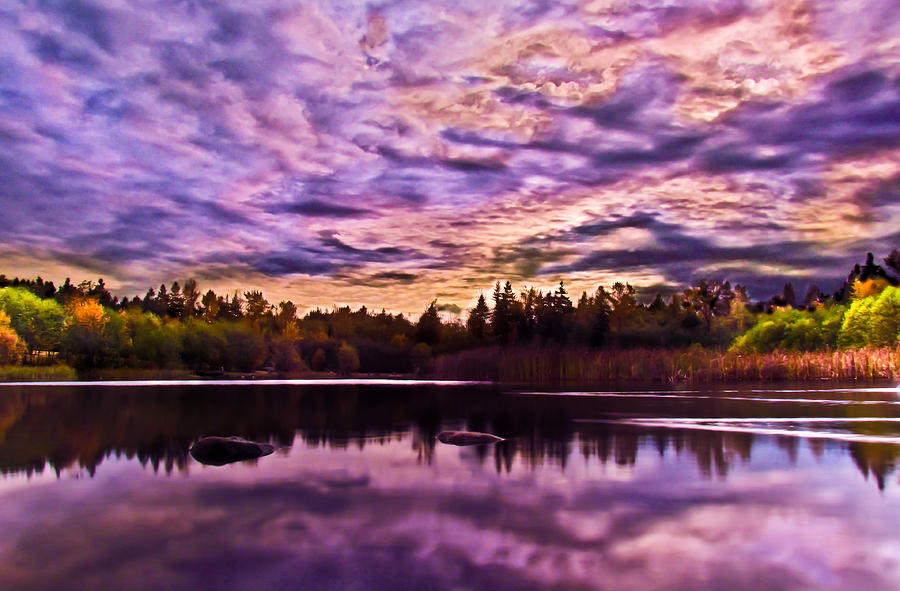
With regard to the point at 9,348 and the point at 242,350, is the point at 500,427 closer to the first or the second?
the point at 9,348

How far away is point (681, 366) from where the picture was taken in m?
61.9

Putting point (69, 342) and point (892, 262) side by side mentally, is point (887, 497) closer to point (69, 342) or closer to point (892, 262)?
point (69, 342)

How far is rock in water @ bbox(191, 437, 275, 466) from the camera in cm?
1730

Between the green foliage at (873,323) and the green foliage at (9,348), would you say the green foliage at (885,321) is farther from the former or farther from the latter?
the green foliage at (9,348)

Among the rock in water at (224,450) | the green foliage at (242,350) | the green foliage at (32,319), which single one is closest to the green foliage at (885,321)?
the rock in water at (224,450)

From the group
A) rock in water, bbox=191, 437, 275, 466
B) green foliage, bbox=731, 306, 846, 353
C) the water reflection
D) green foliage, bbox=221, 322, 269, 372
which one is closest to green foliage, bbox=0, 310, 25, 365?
green foliage, bbox=221, 322, 269, 372

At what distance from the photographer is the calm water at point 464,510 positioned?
815 cm

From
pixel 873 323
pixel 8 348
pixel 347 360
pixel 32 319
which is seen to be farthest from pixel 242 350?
pixel 873 323

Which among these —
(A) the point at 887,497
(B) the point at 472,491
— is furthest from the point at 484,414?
(A) the point at 887,497

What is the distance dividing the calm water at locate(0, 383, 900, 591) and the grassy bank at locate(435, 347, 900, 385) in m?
37.4

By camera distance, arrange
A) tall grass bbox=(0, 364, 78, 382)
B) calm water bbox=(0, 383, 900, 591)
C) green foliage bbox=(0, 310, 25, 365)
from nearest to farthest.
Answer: calm water bbox=(0, 383, 900, 591), tall grass bbox=(0, 364, 78, 382), green foliage bbox=(0, 310, 25, 365)

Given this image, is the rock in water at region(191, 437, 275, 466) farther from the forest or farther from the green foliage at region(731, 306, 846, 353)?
the green foliage at region(731, 306, 846, 353)

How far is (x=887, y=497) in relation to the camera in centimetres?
1220

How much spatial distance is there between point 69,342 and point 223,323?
4304 centimetres
